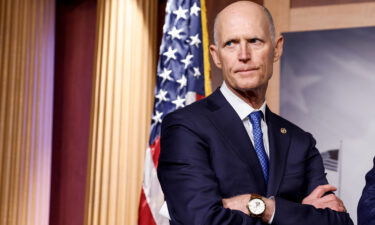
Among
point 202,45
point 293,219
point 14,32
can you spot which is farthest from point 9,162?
point 293,219

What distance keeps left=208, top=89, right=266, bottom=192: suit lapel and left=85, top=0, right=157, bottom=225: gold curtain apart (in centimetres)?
240

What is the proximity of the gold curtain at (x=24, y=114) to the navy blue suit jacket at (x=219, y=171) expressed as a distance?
293 cm

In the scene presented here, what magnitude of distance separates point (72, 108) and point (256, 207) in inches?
148

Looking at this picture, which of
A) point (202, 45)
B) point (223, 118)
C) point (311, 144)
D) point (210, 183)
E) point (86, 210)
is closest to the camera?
point (210, 183)

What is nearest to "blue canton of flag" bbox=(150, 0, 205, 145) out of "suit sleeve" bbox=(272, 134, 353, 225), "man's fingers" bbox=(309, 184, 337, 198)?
"man's fingers" bbox=(309, 184, 337, 198)

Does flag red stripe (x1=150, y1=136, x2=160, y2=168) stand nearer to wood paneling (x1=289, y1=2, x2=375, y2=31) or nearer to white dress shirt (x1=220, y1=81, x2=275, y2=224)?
wood paneling (x1=289, y1=2, x2=375, y2=31)

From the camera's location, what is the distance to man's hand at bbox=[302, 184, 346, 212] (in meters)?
2.40

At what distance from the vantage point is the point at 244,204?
2.19 meters

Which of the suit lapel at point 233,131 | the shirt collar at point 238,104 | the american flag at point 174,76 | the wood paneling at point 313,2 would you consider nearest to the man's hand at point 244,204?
the suit lapel at point 233,131

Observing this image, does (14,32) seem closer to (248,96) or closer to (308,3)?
(308,3)

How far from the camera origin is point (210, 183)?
2211 millimetres

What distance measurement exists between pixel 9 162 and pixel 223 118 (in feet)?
10.1

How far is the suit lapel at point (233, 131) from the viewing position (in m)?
2.33

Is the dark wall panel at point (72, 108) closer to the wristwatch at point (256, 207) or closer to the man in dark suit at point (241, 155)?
the man in dark suit at point (241, 155)
